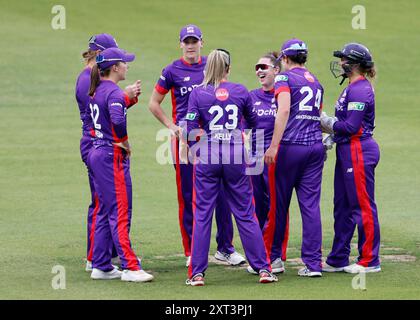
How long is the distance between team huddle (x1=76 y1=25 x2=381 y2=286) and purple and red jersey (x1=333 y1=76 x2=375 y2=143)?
1 cm

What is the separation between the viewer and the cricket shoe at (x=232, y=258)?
1077cm

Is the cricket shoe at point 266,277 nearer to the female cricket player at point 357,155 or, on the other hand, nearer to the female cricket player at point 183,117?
the female cricket player at point 357,155

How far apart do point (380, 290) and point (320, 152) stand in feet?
5.69

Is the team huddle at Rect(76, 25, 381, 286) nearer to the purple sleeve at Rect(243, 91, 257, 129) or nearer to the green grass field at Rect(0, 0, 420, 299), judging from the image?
the purple sleeve at Rect(243, 91, 257, 129)

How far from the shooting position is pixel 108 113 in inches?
387

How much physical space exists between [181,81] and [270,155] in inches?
65.4

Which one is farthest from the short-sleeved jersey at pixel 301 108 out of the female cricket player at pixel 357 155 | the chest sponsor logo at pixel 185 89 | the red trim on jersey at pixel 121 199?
the red trim on jersey at pixel 121 199

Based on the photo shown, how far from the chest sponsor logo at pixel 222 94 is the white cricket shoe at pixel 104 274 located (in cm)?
216

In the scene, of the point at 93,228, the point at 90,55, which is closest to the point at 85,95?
the point at 90,55

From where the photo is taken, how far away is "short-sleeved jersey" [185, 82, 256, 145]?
9.57 meters

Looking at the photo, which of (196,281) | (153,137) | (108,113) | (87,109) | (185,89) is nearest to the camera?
(196,281)

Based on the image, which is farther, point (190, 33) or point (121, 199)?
point (190, 33)

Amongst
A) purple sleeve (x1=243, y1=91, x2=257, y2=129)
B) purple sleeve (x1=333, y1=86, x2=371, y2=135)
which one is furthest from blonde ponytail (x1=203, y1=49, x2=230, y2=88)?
purple sleeve (x1=333, y1=86, x2=371, y2=135)

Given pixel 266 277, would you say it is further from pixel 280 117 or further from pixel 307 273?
pixel 280 117
